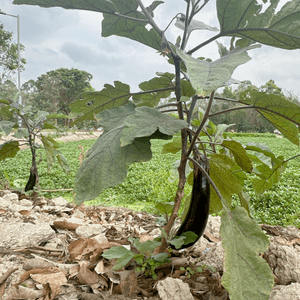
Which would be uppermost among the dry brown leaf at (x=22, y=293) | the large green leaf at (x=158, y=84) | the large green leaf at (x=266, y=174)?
the large green leaf at (x=158, y=84)

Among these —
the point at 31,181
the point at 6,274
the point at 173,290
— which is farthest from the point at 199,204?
the point at 31,181

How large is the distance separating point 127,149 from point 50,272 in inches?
22.5

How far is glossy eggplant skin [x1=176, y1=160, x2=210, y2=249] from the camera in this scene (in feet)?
2.66

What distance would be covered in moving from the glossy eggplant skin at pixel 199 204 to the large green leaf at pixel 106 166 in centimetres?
25

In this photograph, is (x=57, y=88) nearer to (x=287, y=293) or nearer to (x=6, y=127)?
(x=6, y=127)

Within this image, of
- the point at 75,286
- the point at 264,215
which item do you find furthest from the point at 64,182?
the point at 75,286

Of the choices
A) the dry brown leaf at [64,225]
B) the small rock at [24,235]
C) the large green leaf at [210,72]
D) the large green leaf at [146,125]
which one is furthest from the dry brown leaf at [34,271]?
the large green leaf at [210,72]

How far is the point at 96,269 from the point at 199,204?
43 centimetres

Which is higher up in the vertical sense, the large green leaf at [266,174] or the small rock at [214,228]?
the large green leaf at [266,174]

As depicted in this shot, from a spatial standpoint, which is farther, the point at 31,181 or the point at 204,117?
the point at 31,181

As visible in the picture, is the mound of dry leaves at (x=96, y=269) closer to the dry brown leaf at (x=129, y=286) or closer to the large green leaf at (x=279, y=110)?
the dry brown leaf at (x=129, y=286)

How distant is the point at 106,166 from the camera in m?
0.65

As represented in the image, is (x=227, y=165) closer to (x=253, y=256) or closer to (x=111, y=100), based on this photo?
(x=253, y=256)

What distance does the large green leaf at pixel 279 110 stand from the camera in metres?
0.67
